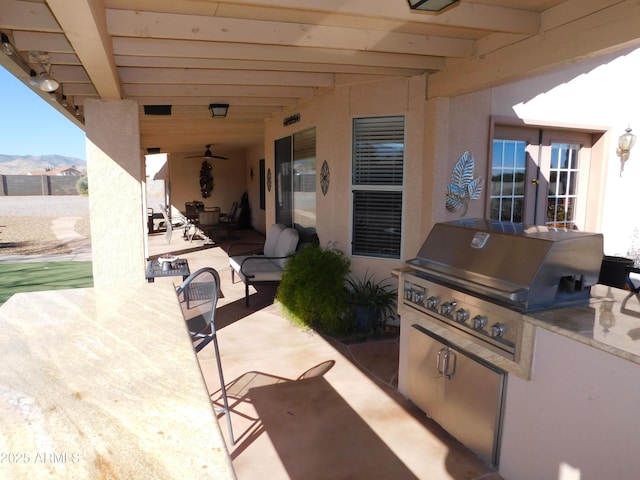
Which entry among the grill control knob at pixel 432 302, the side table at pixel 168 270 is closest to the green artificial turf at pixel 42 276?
the side table at pixel 168 270

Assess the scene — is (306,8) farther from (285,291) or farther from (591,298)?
(285,291)

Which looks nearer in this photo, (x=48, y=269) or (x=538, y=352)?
(x=538, y=352)

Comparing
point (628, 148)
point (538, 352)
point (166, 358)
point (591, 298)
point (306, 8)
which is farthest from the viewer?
point (628, 148)

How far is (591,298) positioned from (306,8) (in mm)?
2204

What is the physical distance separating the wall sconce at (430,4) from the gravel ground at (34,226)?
10.0 meters

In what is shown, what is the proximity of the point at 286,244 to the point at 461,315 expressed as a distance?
145 inches

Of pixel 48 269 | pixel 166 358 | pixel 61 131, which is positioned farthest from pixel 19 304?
pixel 61 131

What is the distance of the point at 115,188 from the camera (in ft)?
13.2

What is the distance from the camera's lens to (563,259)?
2.18 metres

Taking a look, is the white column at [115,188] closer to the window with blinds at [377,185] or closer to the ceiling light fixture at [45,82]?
the ceiling light fixture at [45,82]

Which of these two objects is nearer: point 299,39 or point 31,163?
point 299,39

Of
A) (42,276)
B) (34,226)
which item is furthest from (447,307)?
(34,226)

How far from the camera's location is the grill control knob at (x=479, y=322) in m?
2.27

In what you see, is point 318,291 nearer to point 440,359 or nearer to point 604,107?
point 440,359
